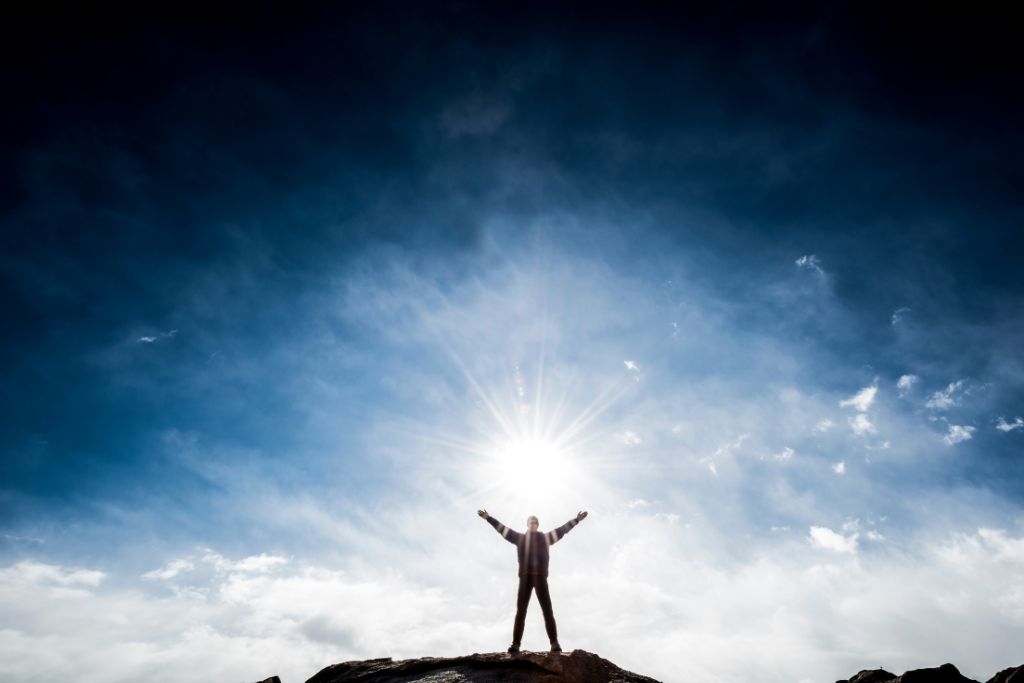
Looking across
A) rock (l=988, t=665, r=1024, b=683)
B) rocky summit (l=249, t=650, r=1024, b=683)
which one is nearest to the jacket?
rocky summit (l=249, t=650, r=1024, b=683)

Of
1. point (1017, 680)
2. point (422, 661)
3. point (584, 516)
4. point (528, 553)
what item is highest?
point (584, 516)

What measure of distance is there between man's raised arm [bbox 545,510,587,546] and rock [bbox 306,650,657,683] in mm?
2606

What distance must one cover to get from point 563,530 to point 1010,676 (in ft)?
38.4

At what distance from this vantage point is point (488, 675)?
1165 cm

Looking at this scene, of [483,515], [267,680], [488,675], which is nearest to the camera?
[488,675]

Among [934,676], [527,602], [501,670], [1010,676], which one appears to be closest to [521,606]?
[527,602]

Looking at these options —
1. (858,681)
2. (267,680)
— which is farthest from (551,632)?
(858,681)

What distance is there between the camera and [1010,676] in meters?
12.7

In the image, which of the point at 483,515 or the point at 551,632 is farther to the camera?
the point at 483,515

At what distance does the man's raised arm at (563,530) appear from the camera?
1356 centimetres

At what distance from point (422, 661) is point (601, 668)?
15.5ft

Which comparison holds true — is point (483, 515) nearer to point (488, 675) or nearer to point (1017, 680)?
point (488, 675)

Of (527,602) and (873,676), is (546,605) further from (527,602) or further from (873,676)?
(873,676)

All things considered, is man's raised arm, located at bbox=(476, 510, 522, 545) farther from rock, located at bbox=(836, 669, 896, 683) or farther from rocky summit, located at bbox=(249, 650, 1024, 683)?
rock, located at bbox=(836, 669, 896, 683)
